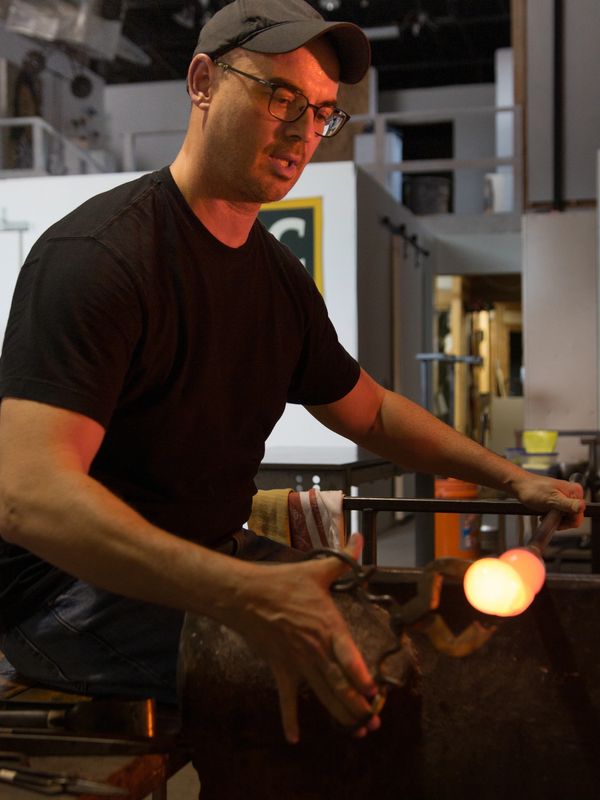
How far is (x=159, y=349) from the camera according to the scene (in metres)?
1.30

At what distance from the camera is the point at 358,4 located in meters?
11.3

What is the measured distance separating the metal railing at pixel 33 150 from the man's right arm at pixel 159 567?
28.3 feet

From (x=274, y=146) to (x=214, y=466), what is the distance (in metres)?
0.48

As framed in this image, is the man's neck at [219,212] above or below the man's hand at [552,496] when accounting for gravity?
above

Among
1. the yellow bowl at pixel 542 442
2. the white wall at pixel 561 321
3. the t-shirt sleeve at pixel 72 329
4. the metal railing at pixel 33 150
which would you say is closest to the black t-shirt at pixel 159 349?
the t-shirt sleeve at pixel 72 329

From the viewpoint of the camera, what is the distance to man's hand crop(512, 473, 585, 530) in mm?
1588

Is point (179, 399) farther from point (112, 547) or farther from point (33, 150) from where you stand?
point (33, 150)

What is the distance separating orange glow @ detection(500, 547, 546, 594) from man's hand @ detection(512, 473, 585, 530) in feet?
→ 1.73

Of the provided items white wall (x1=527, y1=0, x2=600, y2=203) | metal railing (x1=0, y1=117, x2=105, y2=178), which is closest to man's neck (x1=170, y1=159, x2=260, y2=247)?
white wall (x1=527, y1=0, x2=600, y2=203)

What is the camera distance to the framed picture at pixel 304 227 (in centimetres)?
571

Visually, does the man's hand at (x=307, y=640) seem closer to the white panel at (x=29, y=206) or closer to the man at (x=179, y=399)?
the man at (x=179, y=399)

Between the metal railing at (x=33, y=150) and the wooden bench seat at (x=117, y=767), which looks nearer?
the wooden bench seat at (x=117, y=767)

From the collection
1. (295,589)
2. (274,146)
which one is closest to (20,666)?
(295,589)

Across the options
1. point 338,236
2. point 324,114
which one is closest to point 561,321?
point 338,236
